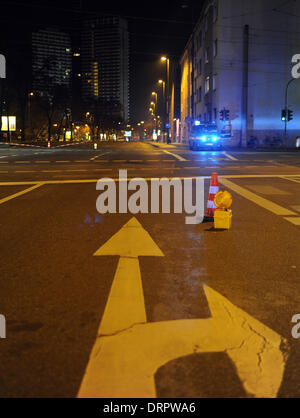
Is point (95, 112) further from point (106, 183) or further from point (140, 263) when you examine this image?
point (140, 263)

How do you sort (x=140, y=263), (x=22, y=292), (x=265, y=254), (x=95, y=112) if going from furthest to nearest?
(x=95, y=112), (x=265, y=254), (x=140, y=263), (x=22, y=292)

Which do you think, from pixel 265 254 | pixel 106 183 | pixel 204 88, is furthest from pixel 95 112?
pixel 265 254

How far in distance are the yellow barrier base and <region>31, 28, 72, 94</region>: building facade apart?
72650 mm

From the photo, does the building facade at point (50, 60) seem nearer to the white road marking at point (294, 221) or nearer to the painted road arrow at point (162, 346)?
the white road marking at point (294, 221)

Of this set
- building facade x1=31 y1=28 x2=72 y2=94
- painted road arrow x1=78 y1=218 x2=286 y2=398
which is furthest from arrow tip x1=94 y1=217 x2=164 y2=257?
building facade x1=31 y1=28 x2=72 y2=94

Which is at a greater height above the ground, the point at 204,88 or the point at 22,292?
the point at 204,88

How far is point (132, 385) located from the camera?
2.94 meters

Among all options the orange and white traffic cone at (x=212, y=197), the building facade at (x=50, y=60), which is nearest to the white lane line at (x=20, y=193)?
the orange and white traffic cone at (x=212, y=197)

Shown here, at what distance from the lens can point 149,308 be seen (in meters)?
4.25

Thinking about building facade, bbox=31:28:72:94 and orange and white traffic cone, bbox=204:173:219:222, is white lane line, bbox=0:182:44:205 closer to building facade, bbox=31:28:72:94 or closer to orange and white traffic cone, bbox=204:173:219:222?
orange and white traffic cone, bbox=204:173:219:222

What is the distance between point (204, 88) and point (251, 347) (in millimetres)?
63867

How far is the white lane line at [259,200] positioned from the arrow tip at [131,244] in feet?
10.1

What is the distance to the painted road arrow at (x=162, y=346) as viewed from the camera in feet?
9.69
